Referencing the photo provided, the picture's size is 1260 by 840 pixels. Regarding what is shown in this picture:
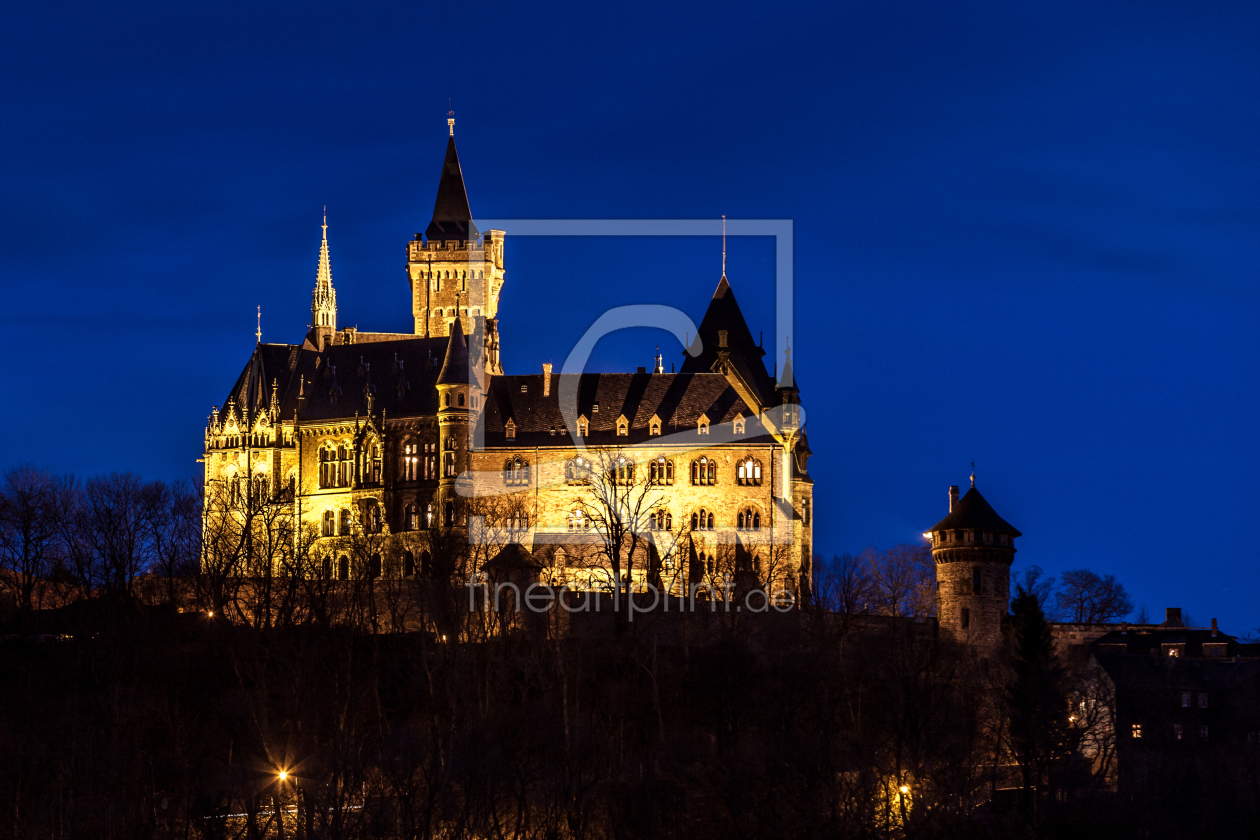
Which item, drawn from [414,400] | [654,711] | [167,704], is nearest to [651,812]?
[654,711]

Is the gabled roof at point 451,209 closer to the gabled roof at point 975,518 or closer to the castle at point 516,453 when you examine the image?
the castle at point 516,453

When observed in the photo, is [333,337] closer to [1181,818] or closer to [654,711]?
[654,711]

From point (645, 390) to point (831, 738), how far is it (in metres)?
39.1

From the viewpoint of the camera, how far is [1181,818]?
241ft

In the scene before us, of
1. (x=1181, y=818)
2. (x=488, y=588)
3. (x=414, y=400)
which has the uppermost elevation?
(x=414, y=400)

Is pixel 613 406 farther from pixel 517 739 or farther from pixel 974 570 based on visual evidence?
pixel 517 739

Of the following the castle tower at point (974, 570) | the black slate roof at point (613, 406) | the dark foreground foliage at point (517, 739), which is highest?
the black slate roof at point (613, 406)

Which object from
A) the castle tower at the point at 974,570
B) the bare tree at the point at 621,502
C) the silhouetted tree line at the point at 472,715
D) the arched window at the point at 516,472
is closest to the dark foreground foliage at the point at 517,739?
the silhouetted tree line at the point at 472,715

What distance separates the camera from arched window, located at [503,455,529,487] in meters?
105

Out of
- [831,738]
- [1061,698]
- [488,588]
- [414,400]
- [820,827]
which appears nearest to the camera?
[820,827]

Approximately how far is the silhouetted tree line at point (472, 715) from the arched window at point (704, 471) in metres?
7.89

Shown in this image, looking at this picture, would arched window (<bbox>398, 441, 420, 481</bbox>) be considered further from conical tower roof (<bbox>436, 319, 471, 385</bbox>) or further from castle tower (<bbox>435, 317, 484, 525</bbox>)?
conical tower roof (<bbox>436, 319, 471, 385</bbox>)

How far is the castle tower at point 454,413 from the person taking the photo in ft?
341

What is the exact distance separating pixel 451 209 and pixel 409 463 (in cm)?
2141
